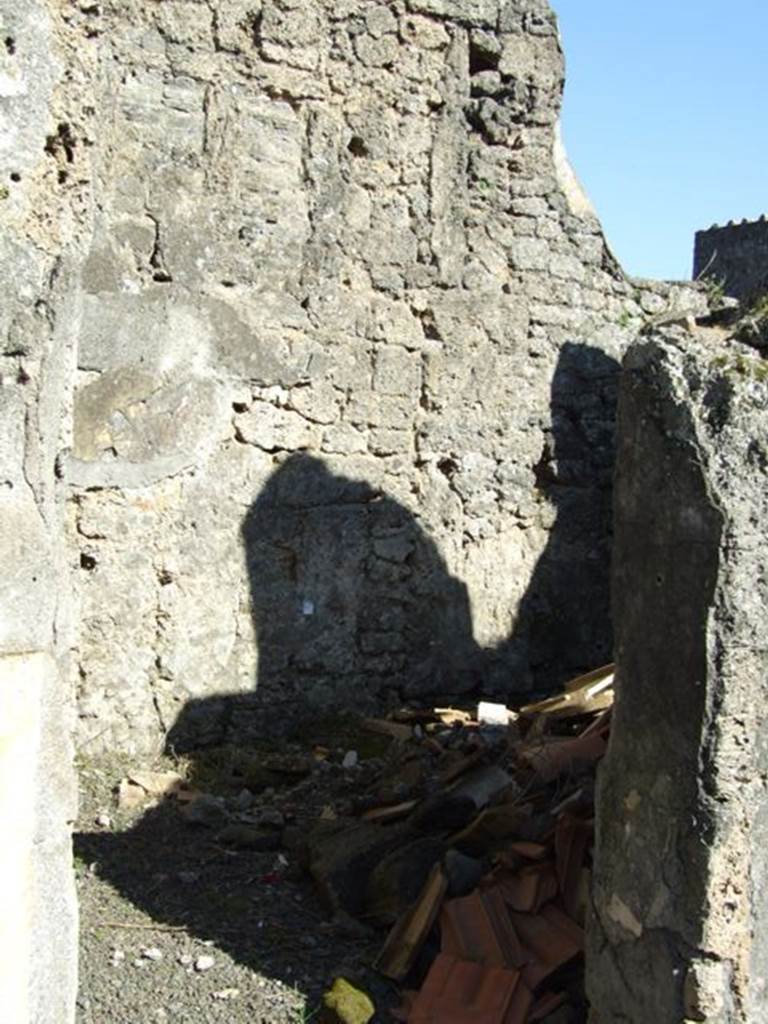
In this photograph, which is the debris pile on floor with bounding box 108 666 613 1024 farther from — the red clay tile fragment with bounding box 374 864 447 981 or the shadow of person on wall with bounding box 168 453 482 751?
the shadow of person on wall with bounding box 168 453 482 751

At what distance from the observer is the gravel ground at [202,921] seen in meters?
4.13

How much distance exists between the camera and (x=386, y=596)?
6926mm

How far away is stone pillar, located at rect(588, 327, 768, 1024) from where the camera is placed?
3.43m

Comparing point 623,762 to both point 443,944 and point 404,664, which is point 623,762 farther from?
point 404,664

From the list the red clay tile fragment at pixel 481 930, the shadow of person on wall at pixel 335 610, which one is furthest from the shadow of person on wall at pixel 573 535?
the red clay tile fragment at pixel 481 930

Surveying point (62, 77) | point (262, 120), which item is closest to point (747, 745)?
point (62, 77)

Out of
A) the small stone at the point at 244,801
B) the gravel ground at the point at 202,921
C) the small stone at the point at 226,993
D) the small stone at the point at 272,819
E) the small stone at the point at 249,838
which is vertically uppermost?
the small stone at the point at 244,801

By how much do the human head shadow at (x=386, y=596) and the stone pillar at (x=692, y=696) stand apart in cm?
259

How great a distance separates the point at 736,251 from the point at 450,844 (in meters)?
8.95

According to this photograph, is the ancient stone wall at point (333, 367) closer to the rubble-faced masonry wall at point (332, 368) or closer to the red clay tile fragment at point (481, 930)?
the rubble-faced masonry wall at point (332, 368)

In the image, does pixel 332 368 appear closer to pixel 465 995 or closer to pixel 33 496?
pixel 465 995

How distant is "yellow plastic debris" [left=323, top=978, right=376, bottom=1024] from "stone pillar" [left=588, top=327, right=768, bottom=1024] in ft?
2.56

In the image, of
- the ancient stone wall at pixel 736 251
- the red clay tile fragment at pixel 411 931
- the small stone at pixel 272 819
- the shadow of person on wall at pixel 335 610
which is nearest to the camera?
the red clay tile fragment at pixel 411 931

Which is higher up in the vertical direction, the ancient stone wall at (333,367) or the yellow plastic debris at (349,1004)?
the ancient stone wall at (333,367)
